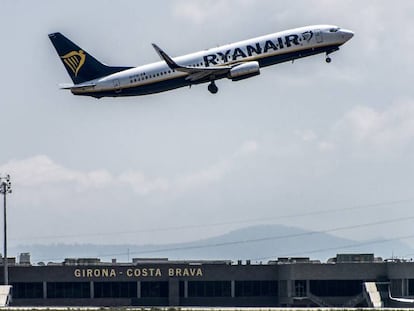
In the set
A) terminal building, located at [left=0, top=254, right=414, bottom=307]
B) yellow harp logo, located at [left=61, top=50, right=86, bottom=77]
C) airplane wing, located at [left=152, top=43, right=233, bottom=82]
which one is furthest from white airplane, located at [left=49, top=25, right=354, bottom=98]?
terminal building, located at [left=0, top=254, right=414, bottom=307]

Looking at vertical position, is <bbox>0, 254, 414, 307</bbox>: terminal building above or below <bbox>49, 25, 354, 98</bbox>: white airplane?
below

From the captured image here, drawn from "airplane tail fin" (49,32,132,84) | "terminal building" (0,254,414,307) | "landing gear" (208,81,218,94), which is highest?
"airplane tail fin" (49,32,132,84)

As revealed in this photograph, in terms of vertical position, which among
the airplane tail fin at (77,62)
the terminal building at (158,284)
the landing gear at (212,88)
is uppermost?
the airplane tail fin at (77,62)

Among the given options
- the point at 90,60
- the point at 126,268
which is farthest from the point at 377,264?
the point at 90,60

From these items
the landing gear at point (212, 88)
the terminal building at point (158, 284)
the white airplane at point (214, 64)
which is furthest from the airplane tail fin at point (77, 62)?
the terminal building at point (158, 284)

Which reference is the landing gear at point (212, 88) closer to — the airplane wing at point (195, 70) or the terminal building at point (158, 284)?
the airplane wing at point (195, 70)

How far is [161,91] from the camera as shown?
160 metres

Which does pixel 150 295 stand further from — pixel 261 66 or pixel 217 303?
pixel 261 66

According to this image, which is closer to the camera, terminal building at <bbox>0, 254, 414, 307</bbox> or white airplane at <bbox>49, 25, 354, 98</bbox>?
white airplane at <bbox>49, 25, 354, 98</bbox>

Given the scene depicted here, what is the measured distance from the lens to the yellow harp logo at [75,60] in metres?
168

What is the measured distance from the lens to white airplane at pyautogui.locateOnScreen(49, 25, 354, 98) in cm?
15862

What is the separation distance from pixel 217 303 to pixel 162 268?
28.2ft

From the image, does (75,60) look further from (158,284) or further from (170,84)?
(158,284)

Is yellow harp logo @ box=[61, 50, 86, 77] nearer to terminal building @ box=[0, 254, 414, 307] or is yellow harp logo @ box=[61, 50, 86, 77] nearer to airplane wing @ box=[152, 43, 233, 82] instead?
airplane wing @ box=[152, 43, 233, 82]
